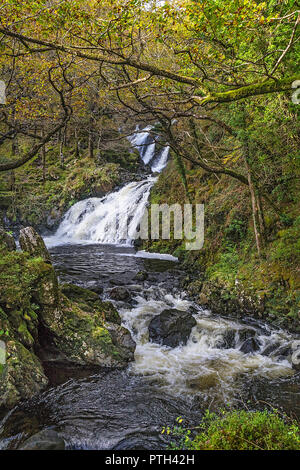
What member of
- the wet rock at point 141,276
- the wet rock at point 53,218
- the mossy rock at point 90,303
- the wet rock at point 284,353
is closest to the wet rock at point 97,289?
the mossy rock at point 90,303

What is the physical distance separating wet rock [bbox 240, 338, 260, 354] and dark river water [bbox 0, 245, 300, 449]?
92 millimetres

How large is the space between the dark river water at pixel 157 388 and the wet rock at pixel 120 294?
400 mm

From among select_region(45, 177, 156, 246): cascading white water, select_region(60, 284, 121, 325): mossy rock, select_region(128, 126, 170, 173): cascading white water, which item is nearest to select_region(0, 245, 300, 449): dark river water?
select_region(60, 284, 121, 325): mossy rock

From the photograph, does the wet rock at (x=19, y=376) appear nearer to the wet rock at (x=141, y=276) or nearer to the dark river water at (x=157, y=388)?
the dark river water at (x=157, y=388)

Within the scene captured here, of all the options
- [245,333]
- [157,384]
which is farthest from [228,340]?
[157,384]

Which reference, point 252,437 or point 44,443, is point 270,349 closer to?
point 252,437

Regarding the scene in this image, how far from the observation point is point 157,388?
543cm

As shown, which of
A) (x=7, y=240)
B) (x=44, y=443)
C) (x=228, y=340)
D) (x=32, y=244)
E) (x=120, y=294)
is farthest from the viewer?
(x=120, y=294)

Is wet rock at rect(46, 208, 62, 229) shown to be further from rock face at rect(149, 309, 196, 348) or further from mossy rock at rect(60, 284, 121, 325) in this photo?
rock face at rect(149, 309, 196, 348)

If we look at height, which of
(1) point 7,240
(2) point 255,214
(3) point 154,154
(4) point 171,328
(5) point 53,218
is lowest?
(4) point 171,328

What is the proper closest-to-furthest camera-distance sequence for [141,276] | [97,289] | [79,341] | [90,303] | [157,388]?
1. [157,388]
2. [79,341]
3. [90,303]
4. [97,289]
5. [141,276]

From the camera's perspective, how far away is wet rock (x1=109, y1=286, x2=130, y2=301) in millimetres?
9188

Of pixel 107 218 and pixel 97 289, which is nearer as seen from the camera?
pixel 97 289

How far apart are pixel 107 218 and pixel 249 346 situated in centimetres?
1425
